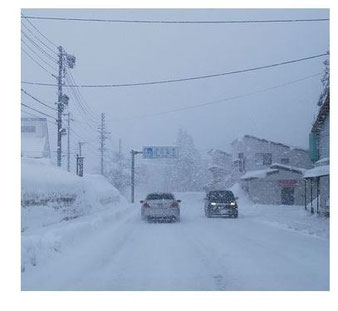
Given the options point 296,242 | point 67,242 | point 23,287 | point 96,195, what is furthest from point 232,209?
point 23,287

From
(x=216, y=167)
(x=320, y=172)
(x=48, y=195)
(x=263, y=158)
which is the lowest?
(x=48, y=195)

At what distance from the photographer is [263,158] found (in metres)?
48.7

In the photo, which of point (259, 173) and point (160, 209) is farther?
point (259, 173)

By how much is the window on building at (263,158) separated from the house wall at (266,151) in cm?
20

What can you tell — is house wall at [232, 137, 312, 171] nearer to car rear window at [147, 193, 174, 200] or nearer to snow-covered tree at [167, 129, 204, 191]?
snow-covered tree at [167, 129, 204, 191]

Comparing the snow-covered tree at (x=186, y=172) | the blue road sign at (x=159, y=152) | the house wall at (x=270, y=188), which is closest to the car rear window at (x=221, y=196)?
the house wall at (x=270, y=188)

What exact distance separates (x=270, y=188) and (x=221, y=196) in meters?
18.6

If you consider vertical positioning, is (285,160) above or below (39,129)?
below

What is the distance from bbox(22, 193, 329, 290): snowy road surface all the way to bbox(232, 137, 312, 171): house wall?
3001 centimetres

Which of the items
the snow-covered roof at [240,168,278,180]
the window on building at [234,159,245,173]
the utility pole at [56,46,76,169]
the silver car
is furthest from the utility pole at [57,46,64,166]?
the window on building at [234,159,245,173]

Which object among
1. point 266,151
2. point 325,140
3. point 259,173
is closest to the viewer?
point 325,140

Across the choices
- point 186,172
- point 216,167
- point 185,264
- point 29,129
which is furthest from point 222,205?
point 186,172

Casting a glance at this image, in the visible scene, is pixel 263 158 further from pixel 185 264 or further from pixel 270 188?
pixel 185 264

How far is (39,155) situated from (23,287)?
2889 centimetres
